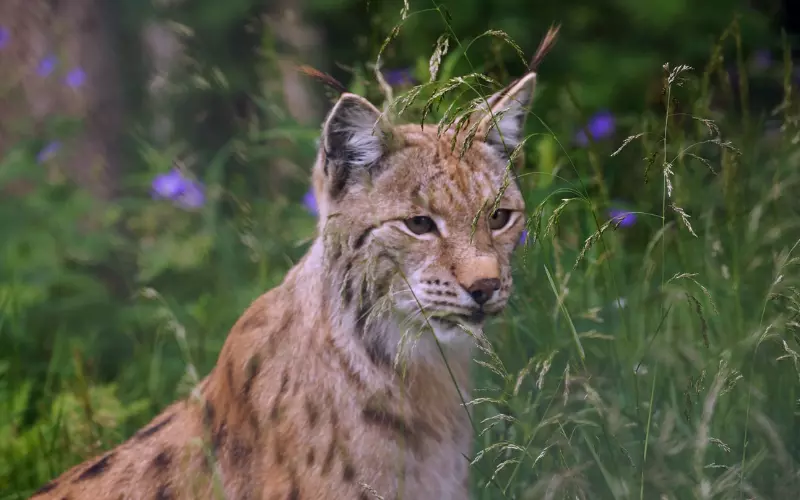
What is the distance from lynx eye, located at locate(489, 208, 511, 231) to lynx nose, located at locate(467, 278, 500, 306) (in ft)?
0.88

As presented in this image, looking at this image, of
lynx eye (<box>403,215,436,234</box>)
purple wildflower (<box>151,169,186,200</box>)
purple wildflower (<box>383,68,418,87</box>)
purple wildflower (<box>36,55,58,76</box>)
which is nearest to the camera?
→ lynx eye (<box>403,215,436,234</box>)

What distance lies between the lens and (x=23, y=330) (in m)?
4.72

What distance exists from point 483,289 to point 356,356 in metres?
0.40

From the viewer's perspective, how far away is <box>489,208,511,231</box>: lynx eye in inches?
122

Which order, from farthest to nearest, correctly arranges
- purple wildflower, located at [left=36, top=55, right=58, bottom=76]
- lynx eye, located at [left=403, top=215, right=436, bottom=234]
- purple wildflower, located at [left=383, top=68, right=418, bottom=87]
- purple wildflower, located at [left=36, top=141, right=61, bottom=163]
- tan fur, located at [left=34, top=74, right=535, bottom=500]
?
purple wildflower, located at [left=36, top=55, right=58, bottom=76], purple wildflower, located at [left=36, top=141, right=61, bottom=163], purple wildflower, located at [left=383, top=68, right=418, bottom=87], lynx eye, located at [left=403, top=215, right=436, bottom=234], tan fur, located at [left=34, top=74, right=535, bottom=500]

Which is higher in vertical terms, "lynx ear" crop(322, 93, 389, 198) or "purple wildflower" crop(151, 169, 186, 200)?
"purple wildflower" crop(151, 169, 186, 200)

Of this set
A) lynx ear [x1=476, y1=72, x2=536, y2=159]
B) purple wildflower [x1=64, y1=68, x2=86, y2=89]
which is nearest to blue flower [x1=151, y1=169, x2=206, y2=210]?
purple wildflower [x1=64, y1=68, x2=86, y2=89]

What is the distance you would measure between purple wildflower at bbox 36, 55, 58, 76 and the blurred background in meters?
0.02

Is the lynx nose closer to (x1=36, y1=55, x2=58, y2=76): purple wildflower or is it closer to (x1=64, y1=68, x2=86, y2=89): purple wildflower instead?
(x1=64, y1=68, x2=86, y2=89): purple wildflower

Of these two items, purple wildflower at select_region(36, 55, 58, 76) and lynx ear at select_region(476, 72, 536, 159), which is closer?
lynx ear at select_region(476, 72, 536, 159)

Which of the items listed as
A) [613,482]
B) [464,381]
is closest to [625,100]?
[464,381]

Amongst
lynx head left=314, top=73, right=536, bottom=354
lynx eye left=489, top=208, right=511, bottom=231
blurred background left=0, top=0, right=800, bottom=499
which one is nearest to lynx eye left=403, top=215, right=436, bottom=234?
lynx head left=314, top=73, right=536, bottom=354

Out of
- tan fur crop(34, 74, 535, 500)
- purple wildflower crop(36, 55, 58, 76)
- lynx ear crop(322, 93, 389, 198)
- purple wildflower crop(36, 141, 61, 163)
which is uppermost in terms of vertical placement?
purple wildflower crop(36, 55, 58, 76)

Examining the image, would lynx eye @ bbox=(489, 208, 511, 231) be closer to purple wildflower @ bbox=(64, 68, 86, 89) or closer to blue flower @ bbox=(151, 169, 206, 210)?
blue flower @ bbox=(151, 169, 206, 210)
